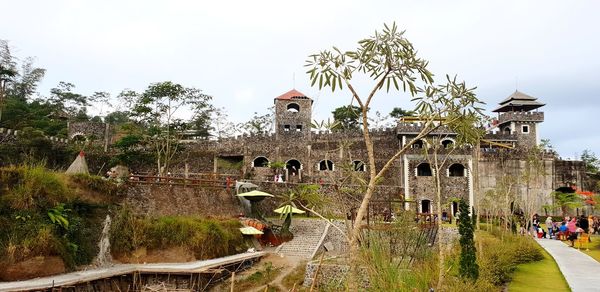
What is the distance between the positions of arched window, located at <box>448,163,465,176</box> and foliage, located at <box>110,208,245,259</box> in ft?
50.3

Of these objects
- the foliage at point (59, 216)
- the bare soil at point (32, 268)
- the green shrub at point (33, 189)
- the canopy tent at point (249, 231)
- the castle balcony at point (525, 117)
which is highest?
the castle balcony at point (525, 117)

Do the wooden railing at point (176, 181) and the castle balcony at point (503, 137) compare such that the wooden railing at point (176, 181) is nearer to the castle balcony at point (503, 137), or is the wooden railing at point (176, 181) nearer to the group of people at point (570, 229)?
the group of people at point (570, 229)

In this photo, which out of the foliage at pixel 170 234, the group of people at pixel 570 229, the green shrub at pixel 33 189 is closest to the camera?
the green shrub at pixel 33 189

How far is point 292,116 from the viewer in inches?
1164

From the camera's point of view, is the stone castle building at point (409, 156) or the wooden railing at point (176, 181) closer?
the wooden railing at point (176, 181)

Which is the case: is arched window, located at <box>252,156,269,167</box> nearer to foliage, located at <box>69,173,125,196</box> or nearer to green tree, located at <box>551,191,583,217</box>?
foliage, located at <box>69,173,125,196</box>

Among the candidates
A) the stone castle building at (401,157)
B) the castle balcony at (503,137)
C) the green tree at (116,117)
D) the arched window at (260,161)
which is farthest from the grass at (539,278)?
the green tree at (116,117)

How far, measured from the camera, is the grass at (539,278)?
8.93 metres

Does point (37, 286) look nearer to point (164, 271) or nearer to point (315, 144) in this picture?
point (164, 271)

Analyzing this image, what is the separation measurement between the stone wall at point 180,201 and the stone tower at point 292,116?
10468 millimetres

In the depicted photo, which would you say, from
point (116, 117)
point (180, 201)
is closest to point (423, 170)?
point (180, 201)

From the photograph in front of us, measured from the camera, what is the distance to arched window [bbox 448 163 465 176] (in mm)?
26812

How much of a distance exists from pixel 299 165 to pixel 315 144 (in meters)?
1.62

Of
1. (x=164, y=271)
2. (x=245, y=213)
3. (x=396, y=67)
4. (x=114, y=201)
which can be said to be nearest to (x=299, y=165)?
(x=245, y=213)
